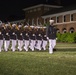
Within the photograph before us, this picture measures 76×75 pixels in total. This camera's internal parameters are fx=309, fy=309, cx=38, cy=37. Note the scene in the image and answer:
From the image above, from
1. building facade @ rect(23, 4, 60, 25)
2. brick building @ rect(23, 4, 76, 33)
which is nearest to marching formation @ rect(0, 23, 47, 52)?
brick building @ rect(23, 4, 76, 33)

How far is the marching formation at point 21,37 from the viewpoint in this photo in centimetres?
2492

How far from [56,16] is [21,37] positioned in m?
45.4

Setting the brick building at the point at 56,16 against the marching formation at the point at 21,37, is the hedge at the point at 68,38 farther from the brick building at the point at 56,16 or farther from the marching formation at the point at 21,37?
the marching formation at the point at 21,37

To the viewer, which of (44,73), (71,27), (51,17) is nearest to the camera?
(44,73)

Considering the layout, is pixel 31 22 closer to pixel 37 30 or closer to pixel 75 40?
pixel 75 40

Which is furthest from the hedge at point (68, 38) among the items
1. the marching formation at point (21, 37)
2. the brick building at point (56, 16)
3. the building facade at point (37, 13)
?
the marching formation at point (21, 37)

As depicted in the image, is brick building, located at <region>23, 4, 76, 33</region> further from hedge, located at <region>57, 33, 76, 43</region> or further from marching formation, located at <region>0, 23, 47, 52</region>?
marching formation, located at <region>0, 23, 47, 52</region>

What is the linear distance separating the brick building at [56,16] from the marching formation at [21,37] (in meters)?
36.2

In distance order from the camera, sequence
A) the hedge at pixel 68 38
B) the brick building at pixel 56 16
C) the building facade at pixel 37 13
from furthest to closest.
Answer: the building facade at pixel 37 13, the brick building at pixel 56 16, the hedge at pixel 68 38

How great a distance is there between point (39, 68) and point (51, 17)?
198 feet

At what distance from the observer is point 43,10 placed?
78500mm

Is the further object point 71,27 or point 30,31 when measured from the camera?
point 71,27

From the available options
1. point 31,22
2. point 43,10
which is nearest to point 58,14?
point 43,10

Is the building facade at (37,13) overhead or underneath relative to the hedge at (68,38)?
overhead
